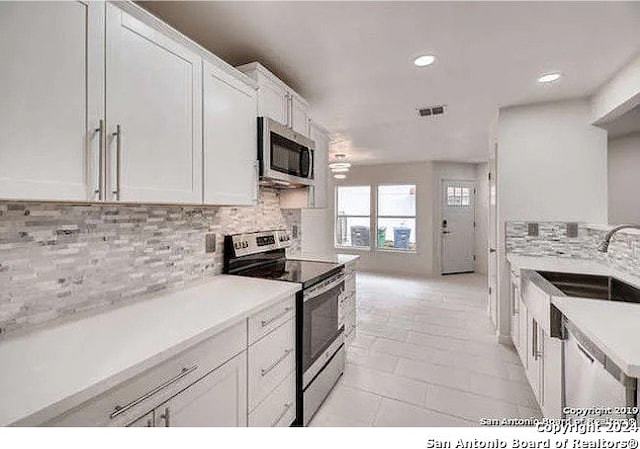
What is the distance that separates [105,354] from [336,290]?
1591 mm

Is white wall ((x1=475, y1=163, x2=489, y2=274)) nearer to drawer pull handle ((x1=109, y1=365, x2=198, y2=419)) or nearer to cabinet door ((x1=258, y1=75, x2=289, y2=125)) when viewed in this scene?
cabinet door ((x1=258, y1=75, x2=289, y2=125))

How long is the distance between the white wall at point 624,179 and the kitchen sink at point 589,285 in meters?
1.01

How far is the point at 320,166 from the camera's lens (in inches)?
118

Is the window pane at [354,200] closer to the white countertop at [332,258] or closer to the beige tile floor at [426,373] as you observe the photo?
the beige tile floor at [426,373]

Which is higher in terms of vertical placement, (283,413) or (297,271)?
(297,271)

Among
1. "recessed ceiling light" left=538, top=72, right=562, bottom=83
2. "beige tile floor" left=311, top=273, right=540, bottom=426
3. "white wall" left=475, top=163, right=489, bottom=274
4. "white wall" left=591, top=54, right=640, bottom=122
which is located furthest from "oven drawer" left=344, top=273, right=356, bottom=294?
"white wall" left=475, top=163, right=489, bottom=274

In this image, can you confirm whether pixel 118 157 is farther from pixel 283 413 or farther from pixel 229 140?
pixel 283 413

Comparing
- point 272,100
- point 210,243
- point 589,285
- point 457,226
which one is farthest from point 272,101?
point 457,226

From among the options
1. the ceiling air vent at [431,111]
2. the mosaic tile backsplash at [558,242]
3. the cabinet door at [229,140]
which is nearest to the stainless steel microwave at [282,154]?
the cabinet door at [229,140]

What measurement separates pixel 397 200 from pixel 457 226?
Answer: 55.9 inches

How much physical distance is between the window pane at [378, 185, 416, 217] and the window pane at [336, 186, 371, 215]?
32cm

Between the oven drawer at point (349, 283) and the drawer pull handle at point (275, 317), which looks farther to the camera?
the oven drawer at point (349, 283)

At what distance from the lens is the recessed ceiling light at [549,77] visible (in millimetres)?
2232

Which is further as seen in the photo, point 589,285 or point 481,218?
point 481,218
